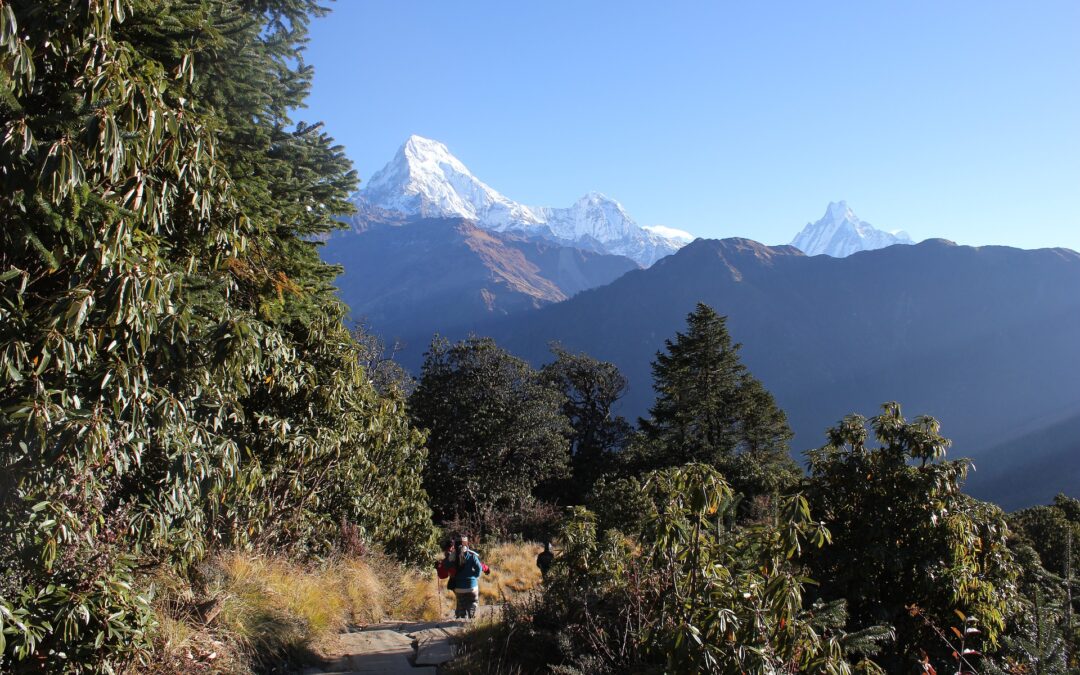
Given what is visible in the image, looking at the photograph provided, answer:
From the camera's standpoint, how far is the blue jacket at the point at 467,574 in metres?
8.52

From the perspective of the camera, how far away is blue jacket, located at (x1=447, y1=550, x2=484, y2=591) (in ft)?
28.0

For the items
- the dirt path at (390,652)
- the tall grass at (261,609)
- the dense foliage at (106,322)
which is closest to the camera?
the dense foliage at (106,322)

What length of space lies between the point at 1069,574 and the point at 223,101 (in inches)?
318

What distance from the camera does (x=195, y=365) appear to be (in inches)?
146

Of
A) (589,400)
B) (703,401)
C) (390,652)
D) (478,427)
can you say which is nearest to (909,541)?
(390,652)

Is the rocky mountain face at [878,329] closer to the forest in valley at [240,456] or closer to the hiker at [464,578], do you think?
the hiker at [464,578]

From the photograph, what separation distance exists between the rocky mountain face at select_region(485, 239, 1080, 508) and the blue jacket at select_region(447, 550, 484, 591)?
119 m

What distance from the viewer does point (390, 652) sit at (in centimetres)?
605

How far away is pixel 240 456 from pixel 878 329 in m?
183

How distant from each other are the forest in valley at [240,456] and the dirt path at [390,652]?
519 mm

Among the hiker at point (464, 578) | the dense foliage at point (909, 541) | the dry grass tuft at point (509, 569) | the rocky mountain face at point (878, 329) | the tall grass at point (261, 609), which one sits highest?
the rocky mountain face at point (878, 329)

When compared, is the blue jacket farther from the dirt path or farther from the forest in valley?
the forest in valley

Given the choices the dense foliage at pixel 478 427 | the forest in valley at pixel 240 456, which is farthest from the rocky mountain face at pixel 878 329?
the forest in valley at pixel 240 456

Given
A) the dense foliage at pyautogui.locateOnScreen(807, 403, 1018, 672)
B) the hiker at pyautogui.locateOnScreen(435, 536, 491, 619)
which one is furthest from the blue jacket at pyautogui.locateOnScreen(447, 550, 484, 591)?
the dense foliage at pyautogui.locateOnScreen(807, 403, 1018, 672)
